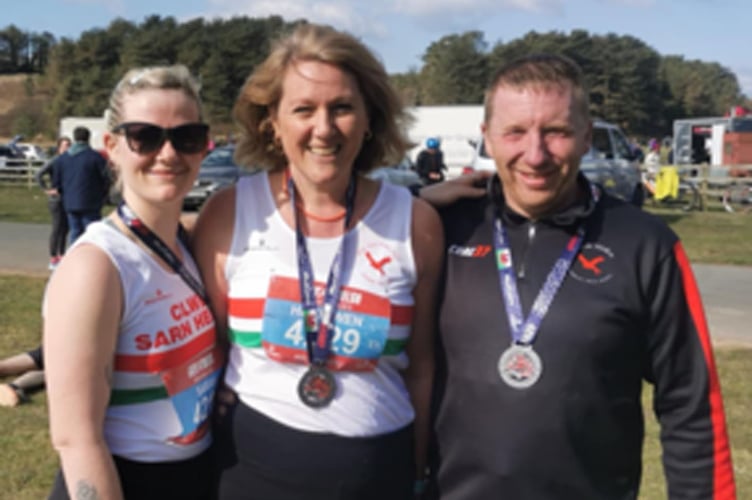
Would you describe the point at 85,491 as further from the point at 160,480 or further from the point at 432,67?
the point at 432,67

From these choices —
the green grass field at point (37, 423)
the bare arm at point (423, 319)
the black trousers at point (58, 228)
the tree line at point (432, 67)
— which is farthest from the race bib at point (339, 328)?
the tree line at point (432, 67)

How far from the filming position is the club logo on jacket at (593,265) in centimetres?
218

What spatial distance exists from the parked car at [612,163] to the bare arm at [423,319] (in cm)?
1333

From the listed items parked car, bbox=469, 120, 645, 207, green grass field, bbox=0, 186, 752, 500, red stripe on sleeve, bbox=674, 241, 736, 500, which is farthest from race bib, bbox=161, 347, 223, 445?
parked car, bbox=469, 120, 645, 207

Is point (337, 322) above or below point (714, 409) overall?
above

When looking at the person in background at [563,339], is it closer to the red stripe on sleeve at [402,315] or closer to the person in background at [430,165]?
A: the red stripe on sleeve at [402,315]

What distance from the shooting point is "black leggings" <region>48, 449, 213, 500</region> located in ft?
6.88

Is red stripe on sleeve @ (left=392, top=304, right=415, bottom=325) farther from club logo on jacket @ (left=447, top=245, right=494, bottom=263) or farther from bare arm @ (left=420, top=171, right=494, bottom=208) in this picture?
bare arm @ (left=420, top=171, right=494, bottom=208)

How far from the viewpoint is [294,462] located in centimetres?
220

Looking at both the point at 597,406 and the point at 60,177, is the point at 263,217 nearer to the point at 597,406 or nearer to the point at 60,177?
the point at 597,406

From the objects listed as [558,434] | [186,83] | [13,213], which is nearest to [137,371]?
[186,83]

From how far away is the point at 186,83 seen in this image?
2.31 metres

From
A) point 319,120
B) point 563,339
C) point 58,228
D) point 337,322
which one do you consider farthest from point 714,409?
point 58,228

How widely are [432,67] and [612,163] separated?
87877mm
